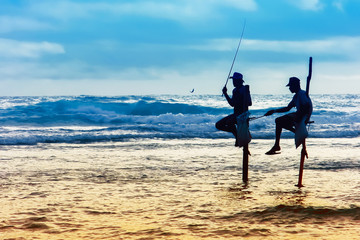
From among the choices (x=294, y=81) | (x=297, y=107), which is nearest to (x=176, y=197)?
(x=297, y=107)

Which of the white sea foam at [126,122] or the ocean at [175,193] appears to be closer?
the ocean at [175,193]

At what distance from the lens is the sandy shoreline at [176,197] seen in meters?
5.02

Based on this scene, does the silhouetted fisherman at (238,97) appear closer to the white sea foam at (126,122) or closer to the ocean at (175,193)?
the ocean at (175,193)

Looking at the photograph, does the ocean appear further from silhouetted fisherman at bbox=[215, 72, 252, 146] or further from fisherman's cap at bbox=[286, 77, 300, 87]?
fisherman's cap at bbox=[286, 77, 300, 87]

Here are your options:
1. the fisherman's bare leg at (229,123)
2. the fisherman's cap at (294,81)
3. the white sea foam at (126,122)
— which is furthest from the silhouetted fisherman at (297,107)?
the white sea foam at (126,122)

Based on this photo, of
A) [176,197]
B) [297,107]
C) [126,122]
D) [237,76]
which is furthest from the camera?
[126,122]

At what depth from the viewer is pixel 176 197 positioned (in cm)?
683

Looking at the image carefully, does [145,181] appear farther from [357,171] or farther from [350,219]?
[357,171]

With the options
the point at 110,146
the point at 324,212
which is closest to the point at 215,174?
the point at 324,212

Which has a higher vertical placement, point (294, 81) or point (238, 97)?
point (294, 81)

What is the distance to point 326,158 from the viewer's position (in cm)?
1148

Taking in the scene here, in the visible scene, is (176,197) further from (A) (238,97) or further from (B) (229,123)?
(A) (238,97)

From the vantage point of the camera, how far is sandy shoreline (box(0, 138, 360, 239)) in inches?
198

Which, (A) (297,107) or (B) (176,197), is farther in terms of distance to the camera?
(A) (297,107)
